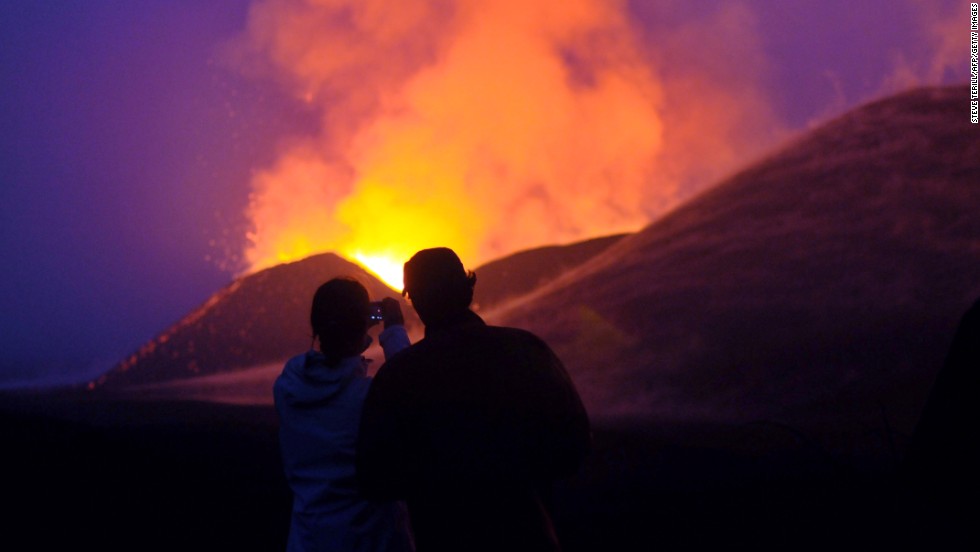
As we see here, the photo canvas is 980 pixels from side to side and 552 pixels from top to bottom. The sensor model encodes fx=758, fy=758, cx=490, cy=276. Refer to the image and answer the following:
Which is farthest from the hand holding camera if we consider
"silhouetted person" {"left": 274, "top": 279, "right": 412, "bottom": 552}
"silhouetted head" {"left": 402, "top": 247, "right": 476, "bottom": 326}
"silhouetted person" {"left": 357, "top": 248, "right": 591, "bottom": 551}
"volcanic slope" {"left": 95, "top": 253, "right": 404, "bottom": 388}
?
"volcanic slope" {"left": 95, "top": 253, "right": 404, "bottom": 388}

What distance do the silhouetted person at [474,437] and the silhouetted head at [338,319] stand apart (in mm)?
321

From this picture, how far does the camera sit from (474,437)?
4.68 ft

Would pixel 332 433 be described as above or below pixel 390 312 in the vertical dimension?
below

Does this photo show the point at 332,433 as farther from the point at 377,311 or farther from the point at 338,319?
Result: the point at 377,311

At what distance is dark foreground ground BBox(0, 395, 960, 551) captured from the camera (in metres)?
4.50

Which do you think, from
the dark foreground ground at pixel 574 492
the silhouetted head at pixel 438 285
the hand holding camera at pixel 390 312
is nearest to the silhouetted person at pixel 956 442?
the silhouetted head at pixel 438 285

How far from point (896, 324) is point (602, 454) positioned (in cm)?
584

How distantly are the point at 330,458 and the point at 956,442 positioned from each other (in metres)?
1.24

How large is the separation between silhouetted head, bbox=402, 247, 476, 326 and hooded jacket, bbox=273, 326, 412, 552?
30cm

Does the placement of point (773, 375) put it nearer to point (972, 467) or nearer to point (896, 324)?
point (896, 324)

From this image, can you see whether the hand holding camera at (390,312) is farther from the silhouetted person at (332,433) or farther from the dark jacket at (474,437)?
the dark jacket at (474,437)

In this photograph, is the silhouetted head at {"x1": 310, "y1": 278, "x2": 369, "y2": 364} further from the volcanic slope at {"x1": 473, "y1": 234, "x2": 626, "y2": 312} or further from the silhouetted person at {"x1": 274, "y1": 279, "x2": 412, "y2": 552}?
the volcanic slope at {"x1": 473, "y1": 234, "x2": 626, "y2": 312}

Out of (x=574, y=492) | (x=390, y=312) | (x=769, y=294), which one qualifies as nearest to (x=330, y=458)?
(x=390, y=312)

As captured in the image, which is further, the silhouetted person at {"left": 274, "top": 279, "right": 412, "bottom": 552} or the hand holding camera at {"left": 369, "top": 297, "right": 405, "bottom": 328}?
the hand holding camera at {"left": 369, "top": 297, "right": 405, "bottom": 328}
